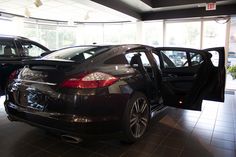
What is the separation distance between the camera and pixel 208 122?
132 inches

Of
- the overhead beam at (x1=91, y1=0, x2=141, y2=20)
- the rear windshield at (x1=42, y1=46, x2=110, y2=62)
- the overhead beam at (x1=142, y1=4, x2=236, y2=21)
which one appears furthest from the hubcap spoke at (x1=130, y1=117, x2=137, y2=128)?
the overhead beam at (x1=142, y1=4, x2=236, y2=21)

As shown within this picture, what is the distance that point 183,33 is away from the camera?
782cm

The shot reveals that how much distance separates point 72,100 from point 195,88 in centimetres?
184

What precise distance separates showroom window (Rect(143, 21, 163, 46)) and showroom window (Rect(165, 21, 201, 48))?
0.31 metres

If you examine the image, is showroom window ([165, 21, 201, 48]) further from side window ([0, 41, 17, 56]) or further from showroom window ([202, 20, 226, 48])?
side window ([0, 41, 17, 56])

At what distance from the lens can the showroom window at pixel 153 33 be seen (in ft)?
27.1

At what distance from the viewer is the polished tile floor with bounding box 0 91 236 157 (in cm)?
227

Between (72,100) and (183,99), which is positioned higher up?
(72,100)

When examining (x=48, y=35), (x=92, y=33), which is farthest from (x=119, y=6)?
(x=48, y=35)

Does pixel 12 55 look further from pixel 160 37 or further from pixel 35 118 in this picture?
pixel 160 37

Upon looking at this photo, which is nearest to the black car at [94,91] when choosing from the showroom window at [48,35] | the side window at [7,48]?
the side window at [7,48]

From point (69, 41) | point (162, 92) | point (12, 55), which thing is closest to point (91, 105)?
point (162, 92)

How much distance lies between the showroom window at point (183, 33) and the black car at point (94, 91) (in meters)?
4.94

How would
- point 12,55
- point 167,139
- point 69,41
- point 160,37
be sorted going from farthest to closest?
point 69,41, point 160,37, point 12,55, point 167,139
